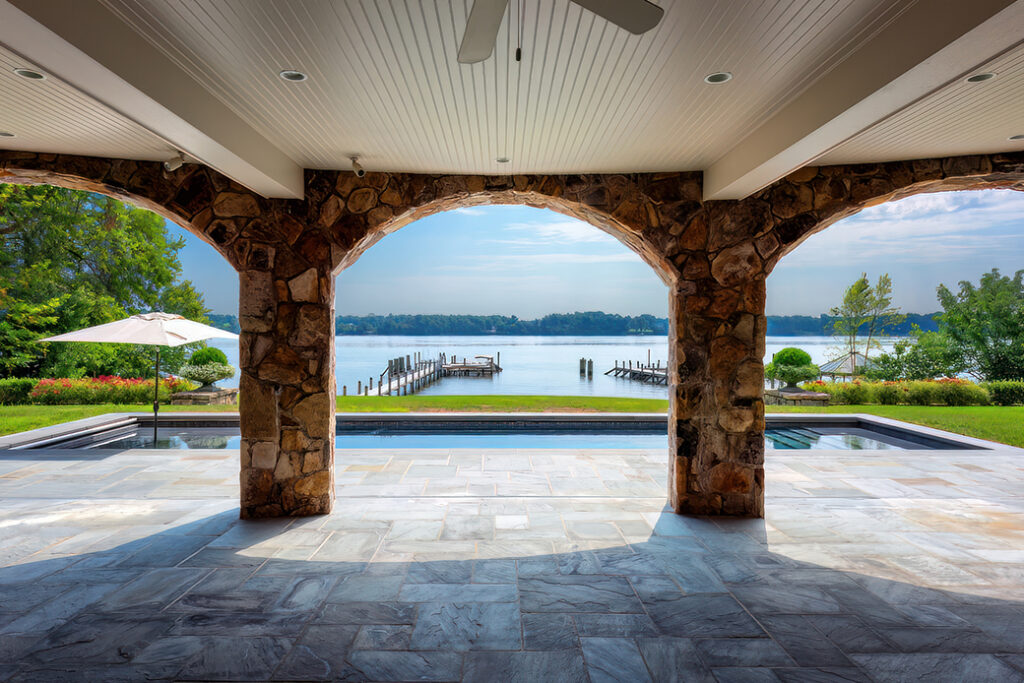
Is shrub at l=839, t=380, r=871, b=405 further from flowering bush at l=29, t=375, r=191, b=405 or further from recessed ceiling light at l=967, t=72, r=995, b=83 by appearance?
flowering bush at l=29, t=375, r=191, b=405

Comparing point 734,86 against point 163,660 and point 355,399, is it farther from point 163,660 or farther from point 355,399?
point 355,399

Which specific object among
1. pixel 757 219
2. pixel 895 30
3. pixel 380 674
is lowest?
pixel 380 674

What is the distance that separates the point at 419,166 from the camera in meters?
4.12

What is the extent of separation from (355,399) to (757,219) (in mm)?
9126

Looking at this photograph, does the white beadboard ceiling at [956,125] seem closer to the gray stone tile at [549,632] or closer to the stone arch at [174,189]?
the gray stone tile at [549,632]

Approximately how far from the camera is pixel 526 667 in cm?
234

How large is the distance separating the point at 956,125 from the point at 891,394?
10307mm

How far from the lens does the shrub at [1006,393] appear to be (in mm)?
11430

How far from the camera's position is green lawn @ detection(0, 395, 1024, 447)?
7.91 metres

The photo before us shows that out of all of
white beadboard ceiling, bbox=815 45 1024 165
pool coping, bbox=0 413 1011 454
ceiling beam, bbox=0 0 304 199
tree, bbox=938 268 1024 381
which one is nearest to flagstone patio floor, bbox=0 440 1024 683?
ceiling beam, bbox=0 0 304 199

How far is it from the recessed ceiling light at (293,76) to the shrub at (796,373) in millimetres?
12719


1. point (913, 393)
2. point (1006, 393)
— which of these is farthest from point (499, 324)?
point (1006, 393)

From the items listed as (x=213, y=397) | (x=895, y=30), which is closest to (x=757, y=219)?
(x=895, y=30)

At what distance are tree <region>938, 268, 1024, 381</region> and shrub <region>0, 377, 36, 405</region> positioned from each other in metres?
22.9
